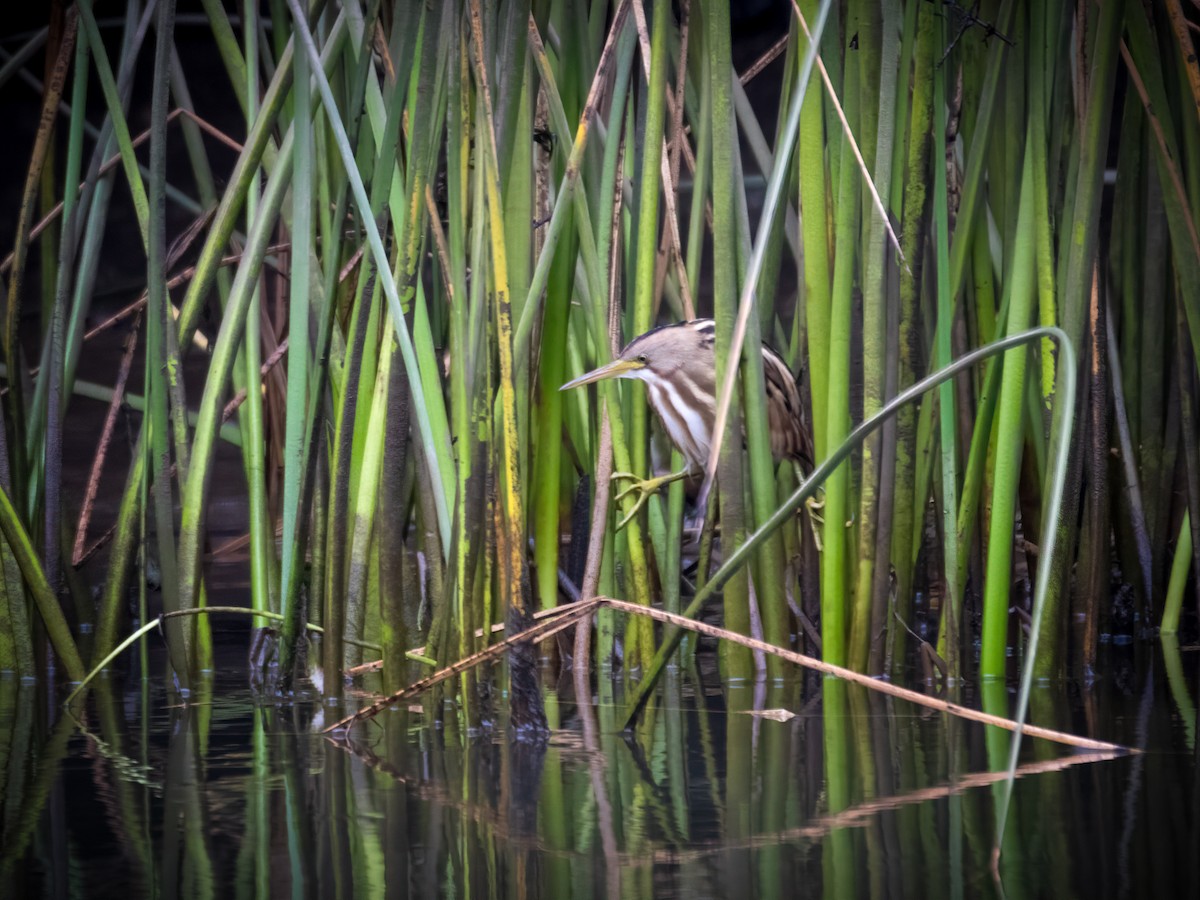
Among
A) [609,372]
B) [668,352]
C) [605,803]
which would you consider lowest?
[605,803]

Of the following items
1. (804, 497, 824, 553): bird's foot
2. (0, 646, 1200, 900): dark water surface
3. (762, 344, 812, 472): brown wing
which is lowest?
(0, 646, 1200, 900): dark water surface

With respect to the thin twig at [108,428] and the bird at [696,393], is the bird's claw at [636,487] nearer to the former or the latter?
the bird at [696,393]

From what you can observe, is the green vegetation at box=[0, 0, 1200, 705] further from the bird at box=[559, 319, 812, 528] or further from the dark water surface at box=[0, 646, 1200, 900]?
the bird at box=[559, 319, 812, 528]

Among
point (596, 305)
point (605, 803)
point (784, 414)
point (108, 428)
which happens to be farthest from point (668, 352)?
point (605, 803)

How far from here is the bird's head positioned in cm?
199

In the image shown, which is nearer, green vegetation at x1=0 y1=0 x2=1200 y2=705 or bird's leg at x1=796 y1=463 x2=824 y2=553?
green vegetation at x1=0 y1=0 x2=1200 y2=705

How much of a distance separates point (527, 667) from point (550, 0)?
80 centimetres

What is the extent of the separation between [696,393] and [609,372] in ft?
2.17

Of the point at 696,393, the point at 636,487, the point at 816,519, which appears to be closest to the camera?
the point at 636,487

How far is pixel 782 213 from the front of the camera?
1.72 m

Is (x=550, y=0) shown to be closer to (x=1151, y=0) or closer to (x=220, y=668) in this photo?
(x=1151, y=0)

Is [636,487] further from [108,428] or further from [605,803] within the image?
[108,428]

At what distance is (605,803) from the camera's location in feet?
3.62

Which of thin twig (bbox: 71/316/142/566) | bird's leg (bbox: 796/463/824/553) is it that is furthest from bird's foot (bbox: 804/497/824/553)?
thin twig (bbox: 71/316/142/566)
